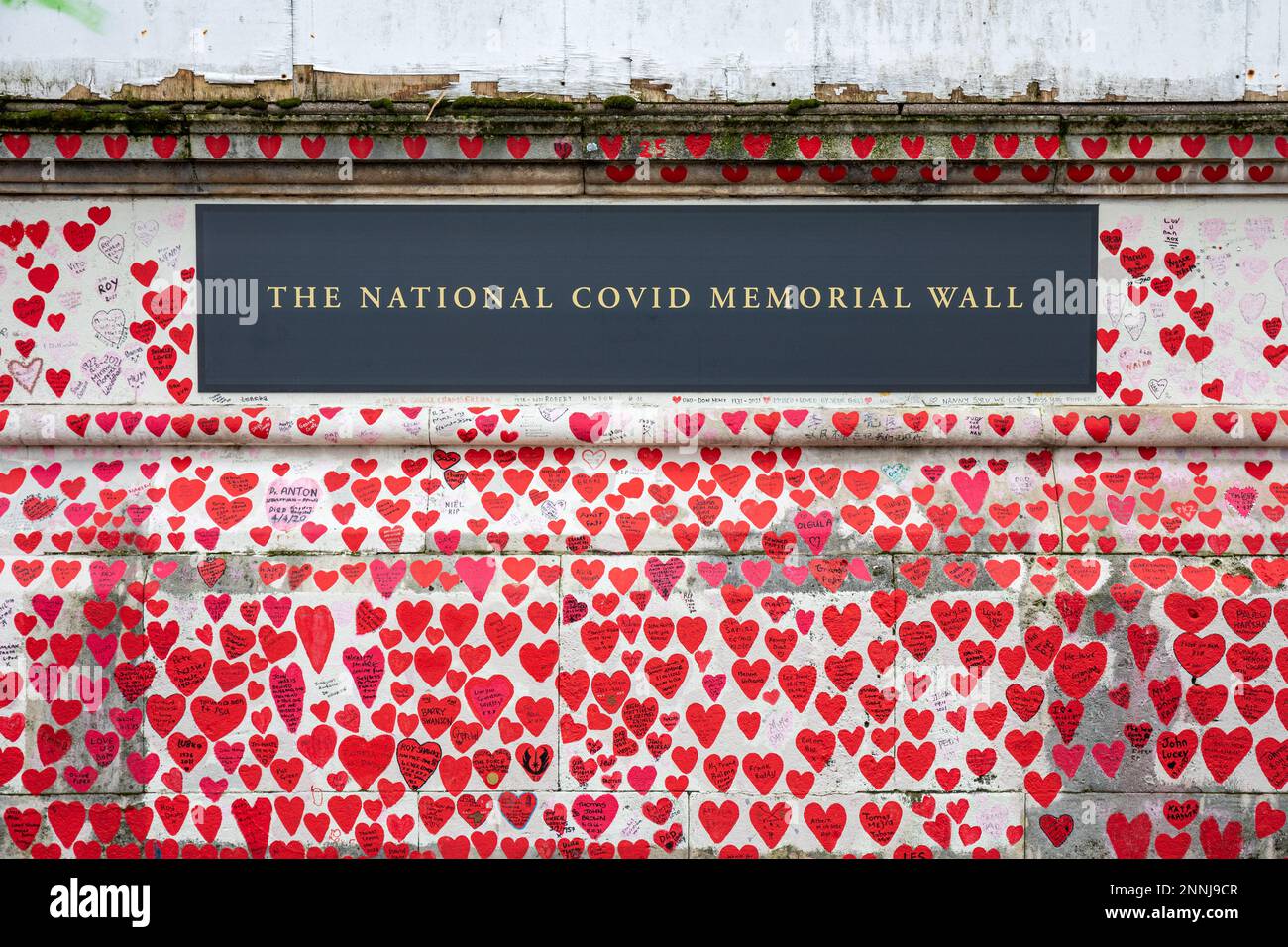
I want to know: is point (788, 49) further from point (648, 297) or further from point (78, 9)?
point (78, 9)

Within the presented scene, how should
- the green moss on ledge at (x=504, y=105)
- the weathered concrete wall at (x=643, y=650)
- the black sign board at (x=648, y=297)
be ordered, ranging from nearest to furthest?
1. the weathered concrete wall at (x=643, y=650)
2. the green moss on ledge at (x=504, y=105)
3. the black sign board at (x=648, y=297)

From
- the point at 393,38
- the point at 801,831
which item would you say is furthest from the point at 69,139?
the point at 801,831

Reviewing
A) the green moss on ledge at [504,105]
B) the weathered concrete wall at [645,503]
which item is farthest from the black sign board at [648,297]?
the green moss on ledge at [504,105]

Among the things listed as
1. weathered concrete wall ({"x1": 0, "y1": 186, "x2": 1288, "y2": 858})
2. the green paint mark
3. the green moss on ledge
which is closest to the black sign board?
weathered concrete wall ({"x1": 0, "y1": 186, "x2": 1288, "y2": 858})

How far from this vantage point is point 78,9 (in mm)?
5164

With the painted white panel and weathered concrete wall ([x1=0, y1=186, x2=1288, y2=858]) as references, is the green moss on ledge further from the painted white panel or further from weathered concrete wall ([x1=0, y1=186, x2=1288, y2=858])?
weathered concrete wall ([x1=0, y1=186, x2=1288, y2=858])

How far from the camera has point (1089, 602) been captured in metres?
5.02

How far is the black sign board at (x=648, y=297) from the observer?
521cm

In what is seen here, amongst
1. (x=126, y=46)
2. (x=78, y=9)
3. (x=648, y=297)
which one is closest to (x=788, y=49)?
(x=648, y=297)

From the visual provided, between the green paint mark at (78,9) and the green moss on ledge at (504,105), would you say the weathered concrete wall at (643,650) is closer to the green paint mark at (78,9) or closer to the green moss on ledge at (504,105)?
the green moss on ledge at (504,105)

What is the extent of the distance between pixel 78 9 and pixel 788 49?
3.78 metres

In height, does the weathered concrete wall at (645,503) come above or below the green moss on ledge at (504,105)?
below

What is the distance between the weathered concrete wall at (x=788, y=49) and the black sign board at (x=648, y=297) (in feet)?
2.13

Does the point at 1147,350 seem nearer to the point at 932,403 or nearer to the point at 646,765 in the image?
the point at 932,403
